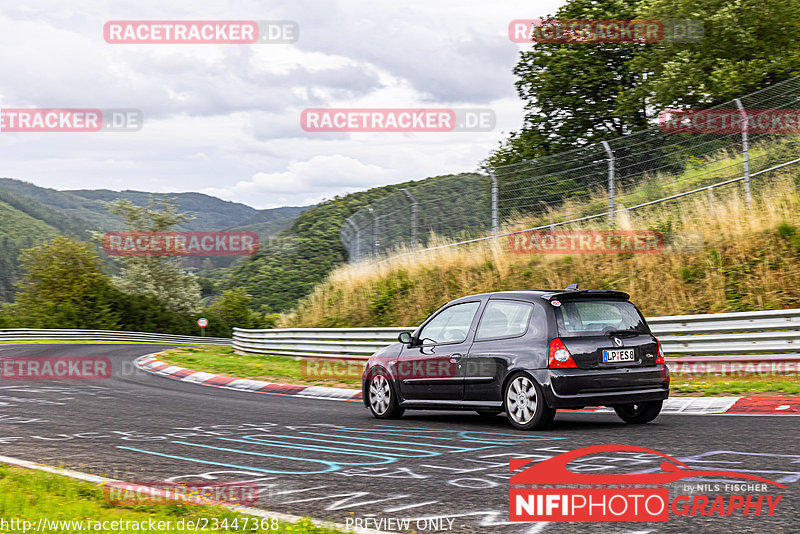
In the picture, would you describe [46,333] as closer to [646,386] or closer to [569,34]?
Answer: [569,34]

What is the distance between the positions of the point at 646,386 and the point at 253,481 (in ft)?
15.5

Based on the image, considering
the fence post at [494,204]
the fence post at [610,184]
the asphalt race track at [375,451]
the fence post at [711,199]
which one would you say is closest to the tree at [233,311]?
the fence post at [494,204]

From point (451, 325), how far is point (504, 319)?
91cm

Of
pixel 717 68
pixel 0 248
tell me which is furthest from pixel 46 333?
pixel 0 248

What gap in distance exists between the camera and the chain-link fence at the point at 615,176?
1639 centimetres

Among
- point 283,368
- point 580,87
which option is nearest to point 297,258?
point 580,87

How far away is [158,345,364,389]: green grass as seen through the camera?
16.9 metres

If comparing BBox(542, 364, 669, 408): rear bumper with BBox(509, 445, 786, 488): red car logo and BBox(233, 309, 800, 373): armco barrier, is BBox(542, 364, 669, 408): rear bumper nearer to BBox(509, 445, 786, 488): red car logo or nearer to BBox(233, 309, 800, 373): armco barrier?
BBox(509, 445, 786, 488): red car logo

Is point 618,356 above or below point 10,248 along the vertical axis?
below

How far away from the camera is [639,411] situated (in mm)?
9344

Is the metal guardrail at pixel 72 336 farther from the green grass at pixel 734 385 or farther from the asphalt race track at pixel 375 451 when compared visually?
the green grass at pixel 734 385

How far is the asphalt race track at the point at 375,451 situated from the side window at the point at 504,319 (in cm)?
107

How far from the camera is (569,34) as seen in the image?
110 ft

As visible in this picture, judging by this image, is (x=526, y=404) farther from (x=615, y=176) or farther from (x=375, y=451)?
(x=615, y=176)
